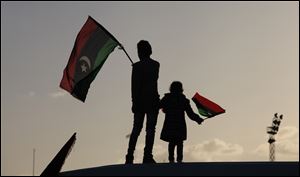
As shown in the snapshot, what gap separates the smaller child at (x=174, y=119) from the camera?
13.3 meters

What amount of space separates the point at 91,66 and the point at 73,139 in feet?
10.1

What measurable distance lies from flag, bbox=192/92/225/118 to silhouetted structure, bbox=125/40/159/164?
4125 millimetres

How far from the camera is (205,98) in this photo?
52.6 ft

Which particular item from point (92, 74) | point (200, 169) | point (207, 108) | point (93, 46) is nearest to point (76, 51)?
point (93, 46)

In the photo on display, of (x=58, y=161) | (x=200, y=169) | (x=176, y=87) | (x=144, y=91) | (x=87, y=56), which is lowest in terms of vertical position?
(x=200, y=169)

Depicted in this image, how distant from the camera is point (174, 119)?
527 inches

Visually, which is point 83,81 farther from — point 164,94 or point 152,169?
point 152,169

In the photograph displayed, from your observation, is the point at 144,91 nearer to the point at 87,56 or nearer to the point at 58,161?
the point at 58,161

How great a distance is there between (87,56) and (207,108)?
10.2ft

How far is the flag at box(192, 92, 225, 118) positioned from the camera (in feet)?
52.2

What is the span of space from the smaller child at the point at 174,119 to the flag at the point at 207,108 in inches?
97.7

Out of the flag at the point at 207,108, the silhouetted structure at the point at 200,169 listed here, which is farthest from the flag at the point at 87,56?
the silhouetted structure at the point at 200,169

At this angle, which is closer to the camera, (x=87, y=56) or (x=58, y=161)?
(x=58, y=161)

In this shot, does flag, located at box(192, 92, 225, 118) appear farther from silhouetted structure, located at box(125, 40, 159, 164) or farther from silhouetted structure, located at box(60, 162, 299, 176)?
silhouetted structure, located at box(60, 162, 299, 176)
